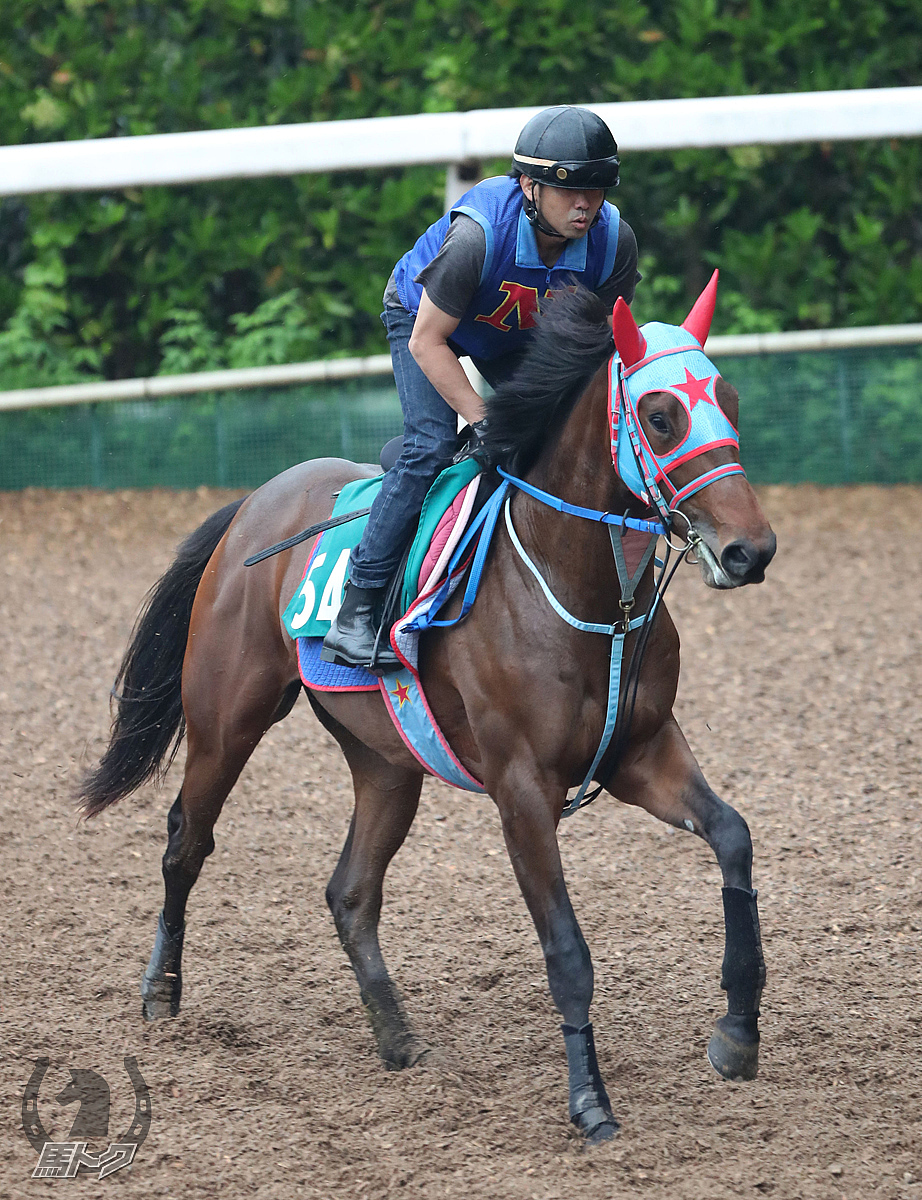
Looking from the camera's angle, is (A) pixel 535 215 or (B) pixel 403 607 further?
(B) pixel 403 607

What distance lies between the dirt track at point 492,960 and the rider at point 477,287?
1200 mm

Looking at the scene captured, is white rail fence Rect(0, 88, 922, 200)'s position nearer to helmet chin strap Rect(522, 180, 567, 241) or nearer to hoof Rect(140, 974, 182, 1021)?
helmet chin strap Rect(522, 180, 567, 241)

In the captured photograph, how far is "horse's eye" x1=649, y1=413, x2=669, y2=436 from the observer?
10.3 feet

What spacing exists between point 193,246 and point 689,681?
526 centimetres

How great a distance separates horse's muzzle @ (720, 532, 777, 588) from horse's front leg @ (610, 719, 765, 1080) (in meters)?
0.67

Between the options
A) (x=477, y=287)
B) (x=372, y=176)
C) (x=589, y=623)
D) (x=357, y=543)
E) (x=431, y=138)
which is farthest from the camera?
(x=372, y=176)

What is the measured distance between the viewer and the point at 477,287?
11.7 feet

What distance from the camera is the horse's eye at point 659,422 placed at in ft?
10.3

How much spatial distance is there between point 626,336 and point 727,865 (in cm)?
128

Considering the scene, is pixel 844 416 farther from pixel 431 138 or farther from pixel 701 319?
pixel 701 319

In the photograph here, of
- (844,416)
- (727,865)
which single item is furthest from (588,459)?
(844,416)

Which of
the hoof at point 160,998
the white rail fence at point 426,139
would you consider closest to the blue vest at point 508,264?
the hoof at point 160,998

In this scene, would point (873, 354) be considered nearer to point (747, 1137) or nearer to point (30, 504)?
point (30, 504)

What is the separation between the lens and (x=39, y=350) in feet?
33.4
